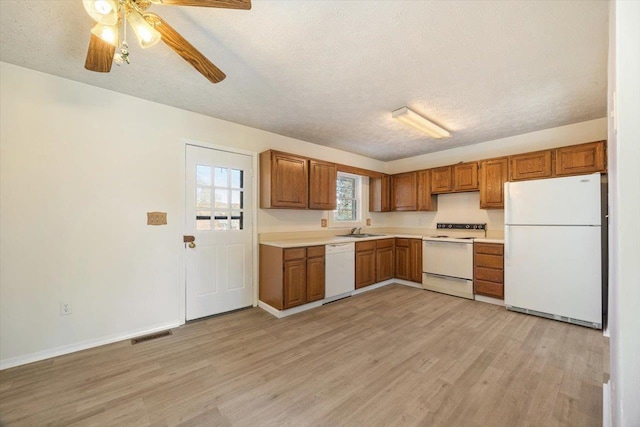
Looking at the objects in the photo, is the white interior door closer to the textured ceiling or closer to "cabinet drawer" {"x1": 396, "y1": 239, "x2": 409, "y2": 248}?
the textured ceiling

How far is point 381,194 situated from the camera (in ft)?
17.2

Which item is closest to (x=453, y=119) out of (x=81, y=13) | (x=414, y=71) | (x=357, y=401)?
(x=414, y=71)

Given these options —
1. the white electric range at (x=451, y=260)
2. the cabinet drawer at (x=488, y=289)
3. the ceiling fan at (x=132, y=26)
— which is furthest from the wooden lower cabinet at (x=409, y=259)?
the ceiling fan at (x=132, y=26)

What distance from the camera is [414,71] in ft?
7.28

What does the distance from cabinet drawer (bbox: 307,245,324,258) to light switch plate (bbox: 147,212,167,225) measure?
179 cm

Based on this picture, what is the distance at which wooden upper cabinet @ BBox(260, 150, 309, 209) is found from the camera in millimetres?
3502

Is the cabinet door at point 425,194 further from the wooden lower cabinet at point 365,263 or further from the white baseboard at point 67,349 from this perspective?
the white baseboard at point 67,349

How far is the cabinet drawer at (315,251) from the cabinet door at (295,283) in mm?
140

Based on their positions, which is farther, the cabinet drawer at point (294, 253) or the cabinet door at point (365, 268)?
the cabinet door at point (365, 268)

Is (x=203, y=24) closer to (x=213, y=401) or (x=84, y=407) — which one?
(x=213, y=401)

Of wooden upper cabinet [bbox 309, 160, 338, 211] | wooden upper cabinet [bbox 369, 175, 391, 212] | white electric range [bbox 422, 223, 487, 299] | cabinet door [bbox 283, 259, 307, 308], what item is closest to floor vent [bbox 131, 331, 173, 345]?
cabinet door [bbox 283, 259, 307, 308]

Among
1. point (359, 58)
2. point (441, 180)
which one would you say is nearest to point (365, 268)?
point (441, 180)

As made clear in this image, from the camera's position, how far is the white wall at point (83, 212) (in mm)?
2189

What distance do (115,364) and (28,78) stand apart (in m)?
2.66
